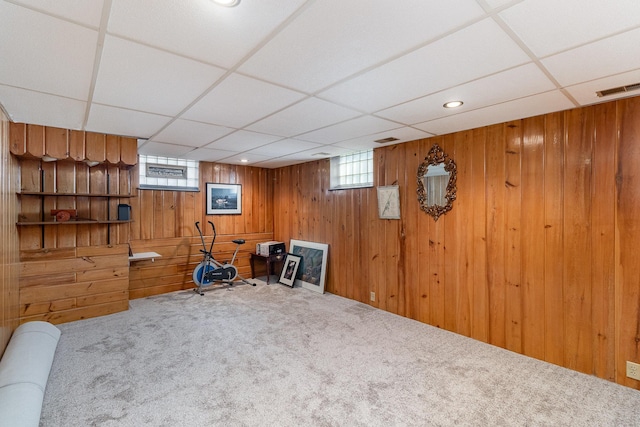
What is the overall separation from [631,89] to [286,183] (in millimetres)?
5013

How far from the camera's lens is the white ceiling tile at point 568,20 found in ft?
4.43

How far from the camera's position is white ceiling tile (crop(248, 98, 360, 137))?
105 inches

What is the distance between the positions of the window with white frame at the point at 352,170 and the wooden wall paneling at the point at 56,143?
357cm

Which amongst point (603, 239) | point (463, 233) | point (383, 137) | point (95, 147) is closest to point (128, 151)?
point (95, 147)

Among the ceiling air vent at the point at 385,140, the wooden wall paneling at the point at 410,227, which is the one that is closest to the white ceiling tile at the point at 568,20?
the ceiling air vent at the point at 385,140

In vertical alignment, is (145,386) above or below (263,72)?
below

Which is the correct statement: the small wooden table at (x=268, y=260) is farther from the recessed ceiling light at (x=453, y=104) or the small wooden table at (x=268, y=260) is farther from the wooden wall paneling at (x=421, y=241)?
the recessed ceiling light at (x=453, y=104)

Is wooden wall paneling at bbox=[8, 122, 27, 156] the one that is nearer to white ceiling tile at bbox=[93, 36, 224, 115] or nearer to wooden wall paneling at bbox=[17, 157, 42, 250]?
wooden wall paneling at bbox=[17, 157, 42, 250]

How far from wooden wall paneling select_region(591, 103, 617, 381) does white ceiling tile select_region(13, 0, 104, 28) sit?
357 cm

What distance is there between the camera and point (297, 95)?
2422mm

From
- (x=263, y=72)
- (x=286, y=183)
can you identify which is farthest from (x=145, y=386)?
(x=286, y=183)

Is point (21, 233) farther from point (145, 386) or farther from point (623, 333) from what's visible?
point (623, 333)

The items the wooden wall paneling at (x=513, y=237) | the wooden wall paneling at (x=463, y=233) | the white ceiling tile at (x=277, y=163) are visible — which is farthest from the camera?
the white ceiling tile at (x=277, y=163)

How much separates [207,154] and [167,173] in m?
0.92
